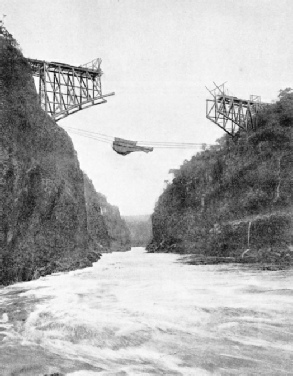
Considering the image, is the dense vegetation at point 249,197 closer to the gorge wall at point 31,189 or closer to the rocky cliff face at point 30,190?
the gorge wall at point 31,189

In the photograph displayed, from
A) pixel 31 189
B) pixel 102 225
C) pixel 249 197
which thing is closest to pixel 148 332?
pixel 31 189

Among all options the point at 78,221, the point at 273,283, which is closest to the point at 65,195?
the point at 78,221

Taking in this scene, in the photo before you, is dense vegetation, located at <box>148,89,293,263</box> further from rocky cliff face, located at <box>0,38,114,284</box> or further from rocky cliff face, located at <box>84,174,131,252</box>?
rocky cliff face, located at <box>84,174,131,252</box>

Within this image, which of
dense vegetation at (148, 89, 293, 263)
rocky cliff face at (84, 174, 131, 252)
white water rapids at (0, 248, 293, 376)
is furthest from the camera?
rocky cliff face at (84, 174, 131, 252)

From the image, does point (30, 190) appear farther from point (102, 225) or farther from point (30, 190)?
point (102, 225)

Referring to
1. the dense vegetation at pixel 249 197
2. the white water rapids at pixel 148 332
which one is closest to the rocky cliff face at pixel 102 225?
the dense vegetation at pixel 249 197

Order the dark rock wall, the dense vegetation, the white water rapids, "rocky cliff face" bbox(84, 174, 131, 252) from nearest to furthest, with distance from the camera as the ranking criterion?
the white water rapids
the dark rock wall
the dense vegetation
"rocky cliff face" bbox(84, 174, 131, 252)

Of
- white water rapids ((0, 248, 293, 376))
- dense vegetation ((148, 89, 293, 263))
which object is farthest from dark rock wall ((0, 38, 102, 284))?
dense vegetation ((148, 89, 293, 263))
